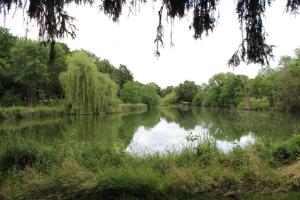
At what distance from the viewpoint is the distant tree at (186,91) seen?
9393 cm

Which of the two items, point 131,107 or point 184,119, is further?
point 131,107

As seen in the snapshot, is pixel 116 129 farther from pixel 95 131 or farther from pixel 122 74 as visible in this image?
pixel 122 74

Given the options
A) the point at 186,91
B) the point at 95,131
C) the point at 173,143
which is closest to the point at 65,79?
the point at 95,131

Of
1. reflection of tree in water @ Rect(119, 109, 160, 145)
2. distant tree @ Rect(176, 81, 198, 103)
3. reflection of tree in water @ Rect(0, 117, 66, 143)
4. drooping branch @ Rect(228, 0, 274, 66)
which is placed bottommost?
reflection of tree in water @ Rect(119, 109, 160, 145)

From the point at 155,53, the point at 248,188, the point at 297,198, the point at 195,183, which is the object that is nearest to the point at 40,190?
the point at 195,183

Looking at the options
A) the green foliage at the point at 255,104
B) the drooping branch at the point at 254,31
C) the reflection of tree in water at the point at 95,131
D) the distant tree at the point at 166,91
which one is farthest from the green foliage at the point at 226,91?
Result: the drooping branch at the point at 254,31

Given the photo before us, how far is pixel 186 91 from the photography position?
94500 mm

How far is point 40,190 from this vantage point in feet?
12.8

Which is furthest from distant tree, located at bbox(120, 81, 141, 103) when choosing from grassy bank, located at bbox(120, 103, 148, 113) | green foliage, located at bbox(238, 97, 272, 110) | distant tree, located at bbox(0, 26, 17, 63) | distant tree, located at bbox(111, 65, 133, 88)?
distant tree, located at bbox(0, 26, 17, 63)

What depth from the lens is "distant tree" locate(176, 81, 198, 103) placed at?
9393cm

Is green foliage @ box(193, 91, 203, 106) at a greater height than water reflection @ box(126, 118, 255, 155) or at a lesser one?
greater

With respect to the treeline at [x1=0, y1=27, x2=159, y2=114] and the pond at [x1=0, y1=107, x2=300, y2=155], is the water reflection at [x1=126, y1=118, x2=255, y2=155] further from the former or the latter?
the treeline at [x1=0, y1=27, x2=159, y2=114]

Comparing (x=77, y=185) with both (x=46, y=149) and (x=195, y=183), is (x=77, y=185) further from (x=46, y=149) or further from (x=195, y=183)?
(x=46, y=149)

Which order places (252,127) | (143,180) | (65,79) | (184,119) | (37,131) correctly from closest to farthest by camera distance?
(143,180), (37,131), (252,127), (184,119), (65,79)
